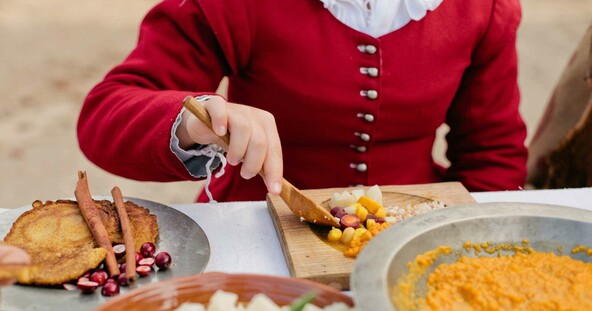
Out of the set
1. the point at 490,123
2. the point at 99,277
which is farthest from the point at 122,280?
the point at 490,123

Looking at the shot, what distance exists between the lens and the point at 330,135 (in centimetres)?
135

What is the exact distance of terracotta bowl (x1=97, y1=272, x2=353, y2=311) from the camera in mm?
730

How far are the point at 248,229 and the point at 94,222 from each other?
0.23 meters

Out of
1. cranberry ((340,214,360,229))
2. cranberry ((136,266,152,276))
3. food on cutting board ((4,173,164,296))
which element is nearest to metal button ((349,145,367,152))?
cranberry ((340,214,360,229))

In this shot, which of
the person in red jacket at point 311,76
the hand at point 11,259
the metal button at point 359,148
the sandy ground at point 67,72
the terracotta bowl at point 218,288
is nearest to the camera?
the hand at point 11,259

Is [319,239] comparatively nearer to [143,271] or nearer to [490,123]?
[143,271]

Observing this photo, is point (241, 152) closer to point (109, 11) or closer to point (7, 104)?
point (7, 104)

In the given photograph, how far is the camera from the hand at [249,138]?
0.96 m

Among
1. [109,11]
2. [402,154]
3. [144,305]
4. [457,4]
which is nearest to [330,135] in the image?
[402,154]

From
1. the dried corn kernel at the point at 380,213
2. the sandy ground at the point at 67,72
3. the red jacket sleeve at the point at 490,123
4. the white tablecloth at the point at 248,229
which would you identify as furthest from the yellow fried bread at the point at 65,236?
the sandy ground at the point at 67,72

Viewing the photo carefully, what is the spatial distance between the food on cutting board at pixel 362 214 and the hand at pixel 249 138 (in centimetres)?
12

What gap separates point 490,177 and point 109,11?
142 inches

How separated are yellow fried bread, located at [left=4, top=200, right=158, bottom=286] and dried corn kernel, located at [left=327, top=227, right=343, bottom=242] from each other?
24 cm

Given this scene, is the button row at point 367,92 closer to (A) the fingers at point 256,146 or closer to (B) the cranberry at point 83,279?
(A) the fingers at point 256,146
